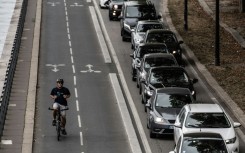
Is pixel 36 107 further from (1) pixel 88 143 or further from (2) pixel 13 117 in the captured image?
Answer: (1) pixel 88 143

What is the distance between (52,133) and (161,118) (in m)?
4.03

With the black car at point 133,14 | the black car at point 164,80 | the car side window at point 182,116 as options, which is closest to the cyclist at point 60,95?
the car side window at point 182,116

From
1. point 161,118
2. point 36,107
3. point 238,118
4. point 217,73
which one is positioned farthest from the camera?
point 217,73

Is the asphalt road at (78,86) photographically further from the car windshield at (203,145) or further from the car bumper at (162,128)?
the car windshield at (203,145)

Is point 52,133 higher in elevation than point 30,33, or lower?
higher

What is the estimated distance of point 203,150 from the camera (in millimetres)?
24953

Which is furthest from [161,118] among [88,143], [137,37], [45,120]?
[137,37]

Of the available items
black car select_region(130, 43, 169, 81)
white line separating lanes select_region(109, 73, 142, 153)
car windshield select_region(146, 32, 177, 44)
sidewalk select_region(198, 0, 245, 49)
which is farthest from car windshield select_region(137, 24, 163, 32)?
white line separating lanes select_region(109, 73, 142, 153)

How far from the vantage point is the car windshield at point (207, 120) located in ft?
92.0

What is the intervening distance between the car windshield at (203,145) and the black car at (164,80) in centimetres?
1034

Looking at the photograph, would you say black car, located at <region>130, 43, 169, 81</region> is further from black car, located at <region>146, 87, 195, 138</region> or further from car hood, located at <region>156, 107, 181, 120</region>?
car hood, located at <region>156, 107, 181, 120</region>

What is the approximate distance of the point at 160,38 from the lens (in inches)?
1850

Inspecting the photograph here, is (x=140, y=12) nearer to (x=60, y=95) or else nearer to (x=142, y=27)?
(x=142, y=27)

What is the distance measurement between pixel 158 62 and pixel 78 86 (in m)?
3.74
